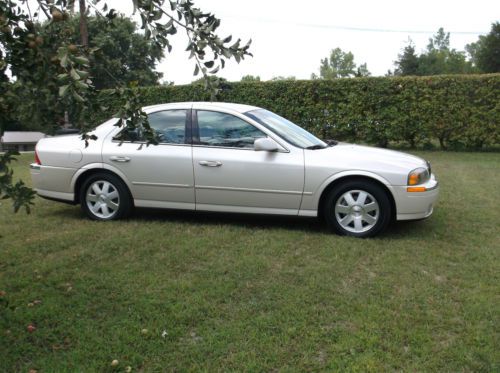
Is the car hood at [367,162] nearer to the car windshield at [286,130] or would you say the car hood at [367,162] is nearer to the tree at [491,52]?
the car windshield at [286,130]

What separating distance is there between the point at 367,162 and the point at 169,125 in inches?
92.4

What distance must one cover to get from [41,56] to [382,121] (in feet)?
40.4

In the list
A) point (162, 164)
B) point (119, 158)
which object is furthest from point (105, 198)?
point (162, 164)

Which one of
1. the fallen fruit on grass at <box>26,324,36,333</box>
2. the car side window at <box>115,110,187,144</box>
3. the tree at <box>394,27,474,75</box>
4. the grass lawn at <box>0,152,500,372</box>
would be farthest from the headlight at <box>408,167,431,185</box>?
the tree at <box>394,27,474,75</box>

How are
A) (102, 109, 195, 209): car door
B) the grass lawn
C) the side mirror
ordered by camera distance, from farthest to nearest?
(102, 109, 195, 209): car door, the side mirror, the grass lawn

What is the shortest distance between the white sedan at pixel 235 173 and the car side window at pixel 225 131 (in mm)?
12

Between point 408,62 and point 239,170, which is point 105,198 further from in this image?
point 408,62

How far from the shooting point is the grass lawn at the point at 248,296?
2.98 m

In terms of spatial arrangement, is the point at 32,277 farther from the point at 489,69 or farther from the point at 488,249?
the point at 489,69

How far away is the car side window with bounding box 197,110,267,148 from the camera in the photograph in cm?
559

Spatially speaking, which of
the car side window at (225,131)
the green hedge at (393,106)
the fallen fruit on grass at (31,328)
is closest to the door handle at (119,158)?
the car side window at (225,131)

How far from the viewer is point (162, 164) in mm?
5727

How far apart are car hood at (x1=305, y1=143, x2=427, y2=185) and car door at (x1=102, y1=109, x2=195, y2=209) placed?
1.42 meters

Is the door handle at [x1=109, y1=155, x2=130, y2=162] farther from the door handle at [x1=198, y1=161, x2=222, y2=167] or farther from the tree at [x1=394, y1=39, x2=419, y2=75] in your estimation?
the tree at [x1=394, y1=39, x2=419, y2=75]
